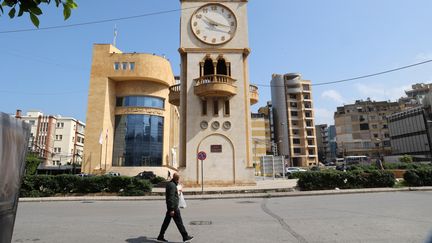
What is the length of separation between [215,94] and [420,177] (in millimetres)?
15684

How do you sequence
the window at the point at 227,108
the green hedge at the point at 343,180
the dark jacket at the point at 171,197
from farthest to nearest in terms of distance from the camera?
the window at the point at 227,108 < the green hedge at the point at 343,180 < the dark jacket at the point at 171,197

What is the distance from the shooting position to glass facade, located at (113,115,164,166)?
169 ft

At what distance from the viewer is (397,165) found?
3475 cm

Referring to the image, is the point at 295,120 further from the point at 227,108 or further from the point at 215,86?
the point at 215,86

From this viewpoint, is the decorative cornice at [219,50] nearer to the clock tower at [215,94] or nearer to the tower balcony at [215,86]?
the clock tower at [215,94]

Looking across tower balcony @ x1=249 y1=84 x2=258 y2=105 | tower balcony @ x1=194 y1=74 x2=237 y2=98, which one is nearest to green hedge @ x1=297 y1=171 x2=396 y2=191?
tower balcony @ x1=194 y1=74 x2=237 y2=98

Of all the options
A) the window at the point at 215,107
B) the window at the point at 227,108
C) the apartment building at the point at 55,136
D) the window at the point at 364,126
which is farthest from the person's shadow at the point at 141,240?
the window at the point at 364,126

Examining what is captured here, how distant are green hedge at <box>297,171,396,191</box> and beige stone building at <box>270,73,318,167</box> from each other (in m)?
66.3

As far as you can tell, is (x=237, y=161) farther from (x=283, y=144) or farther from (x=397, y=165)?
(x=283, y=144)

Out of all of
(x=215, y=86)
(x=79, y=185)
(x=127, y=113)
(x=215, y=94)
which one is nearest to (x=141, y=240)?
(x=79, y=185)

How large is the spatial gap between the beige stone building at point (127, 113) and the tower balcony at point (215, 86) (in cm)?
3084

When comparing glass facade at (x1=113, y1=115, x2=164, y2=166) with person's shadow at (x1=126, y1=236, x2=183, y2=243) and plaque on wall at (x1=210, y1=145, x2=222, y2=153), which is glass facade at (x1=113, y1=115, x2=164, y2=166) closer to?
plaque on wall at (x1=210, y1=145, x2=222, y2=153)

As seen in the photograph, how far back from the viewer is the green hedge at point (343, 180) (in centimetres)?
1930

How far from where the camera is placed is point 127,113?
174ft
